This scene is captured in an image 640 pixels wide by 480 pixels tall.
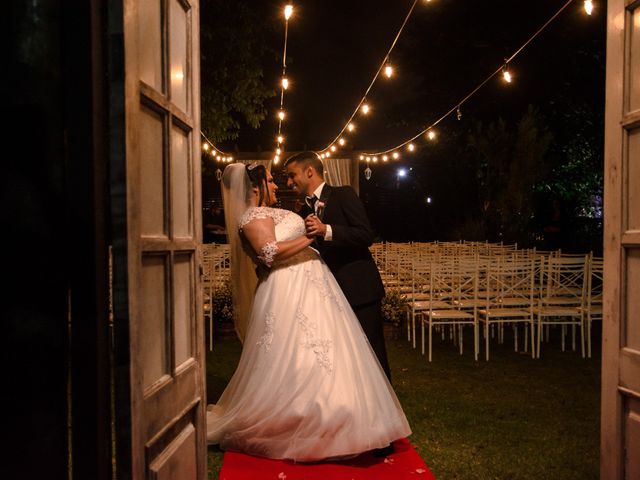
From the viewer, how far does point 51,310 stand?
5.61ft

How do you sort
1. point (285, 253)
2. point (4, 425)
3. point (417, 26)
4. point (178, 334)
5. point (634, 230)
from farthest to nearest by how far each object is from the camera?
1. point (417, 26)
2. point (285, 253)
3. point (634, 230)
4. point (178, 334)
5. point (4, 425)

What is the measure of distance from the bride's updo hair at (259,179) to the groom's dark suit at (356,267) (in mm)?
443

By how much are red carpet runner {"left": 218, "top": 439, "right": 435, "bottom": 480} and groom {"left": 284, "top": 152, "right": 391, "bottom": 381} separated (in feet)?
2.05

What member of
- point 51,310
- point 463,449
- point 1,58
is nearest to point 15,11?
point 1,58

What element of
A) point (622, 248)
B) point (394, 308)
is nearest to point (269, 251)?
point (622, 248)

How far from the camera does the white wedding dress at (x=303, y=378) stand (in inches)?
137

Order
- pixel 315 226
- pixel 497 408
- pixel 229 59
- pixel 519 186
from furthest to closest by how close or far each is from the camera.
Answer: pixel 519 186 < pixel 229 59 < pixel 497 408 < pixel 315 226

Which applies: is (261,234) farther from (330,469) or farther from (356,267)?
(330,469)

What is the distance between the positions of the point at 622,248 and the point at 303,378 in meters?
2.00

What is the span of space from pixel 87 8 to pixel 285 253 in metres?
2.33

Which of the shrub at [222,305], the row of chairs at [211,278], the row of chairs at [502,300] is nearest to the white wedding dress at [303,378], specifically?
the row of chairs at [211,278]

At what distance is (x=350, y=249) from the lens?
13.1 ft

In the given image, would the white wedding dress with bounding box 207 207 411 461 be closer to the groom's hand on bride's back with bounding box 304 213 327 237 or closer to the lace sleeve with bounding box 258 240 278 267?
the lace sleeve with bounding box 258 240 278 267

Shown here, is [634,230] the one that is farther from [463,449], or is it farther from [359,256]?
[463,449]
